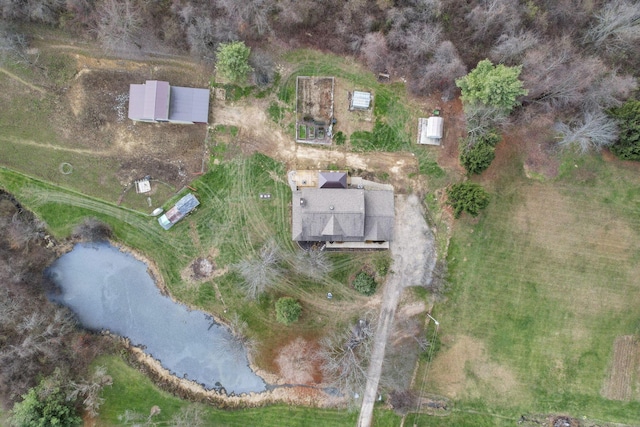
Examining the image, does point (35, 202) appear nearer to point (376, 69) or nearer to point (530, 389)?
point (376, 69)

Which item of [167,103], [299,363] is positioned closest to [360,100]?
[167,103]

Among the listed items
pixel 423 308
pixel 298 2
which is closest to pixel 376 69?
pixel 298 2

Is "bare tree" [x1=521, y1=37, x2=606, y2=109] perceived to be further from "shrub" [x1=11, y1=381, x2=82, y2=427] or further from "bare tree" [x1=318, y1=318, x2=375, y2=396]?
"shrub" [x1=11, y1=381, x2=82, y2=427]

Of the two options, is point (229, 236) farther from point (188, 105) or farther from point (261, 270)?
point (188, 105)

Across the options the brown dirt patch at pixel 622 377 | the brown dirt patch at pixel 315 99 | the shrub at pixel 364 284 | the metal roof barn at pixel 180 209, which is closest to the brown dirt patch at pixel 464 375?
the brown dirt patch at pixel 622 377

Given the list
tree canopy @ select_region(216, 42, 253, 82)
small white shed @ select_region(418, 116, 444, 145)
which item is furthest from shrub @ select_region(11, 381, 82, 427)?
small white shed @ select_region(418, 116, 444, 145)

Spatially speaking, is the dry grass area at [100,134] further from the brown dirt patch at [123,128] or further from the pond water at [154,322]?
the pond water at [154,322]
